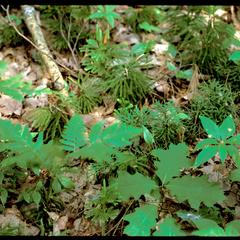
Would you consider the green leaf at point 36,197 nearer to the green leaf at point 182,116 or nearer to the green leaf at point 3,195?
the green leaf at point 3,195

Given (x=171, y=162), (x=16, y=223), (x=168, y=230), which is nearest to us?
(x=168, y=230)

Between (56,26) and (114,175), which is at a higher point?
(56,26)

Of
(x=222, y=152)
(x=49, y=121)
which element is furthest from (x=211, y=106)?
(x=49, y=121)

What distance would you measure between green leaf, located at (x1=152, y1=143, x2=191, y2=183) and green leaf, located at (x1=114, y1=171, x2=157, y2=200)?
9 centimetres

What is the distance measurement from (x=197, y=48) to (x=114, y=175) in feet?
4.95

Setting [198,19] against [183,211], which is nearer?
[183,211]

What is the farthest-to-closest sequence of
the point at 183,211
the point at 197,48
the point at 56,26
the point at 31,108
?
the point at 56,26 → the point at 197,48 → the point at 31,108 → the point at 183,211

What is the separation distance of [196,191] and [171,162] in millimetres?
227

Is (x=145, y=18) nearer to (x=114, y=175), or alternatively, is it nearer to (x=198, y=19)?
(x=198, y=19)

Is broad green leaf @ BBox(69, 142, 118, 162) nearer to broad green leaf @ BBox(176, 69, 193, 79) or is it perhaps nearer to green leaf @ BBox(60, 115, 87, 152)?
green leaf @ BBox(60, 115, 87, 152)

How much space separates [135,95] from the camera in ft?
11.2

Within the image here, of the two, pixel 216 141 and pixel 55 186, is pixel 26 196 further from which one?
pixel 216 141

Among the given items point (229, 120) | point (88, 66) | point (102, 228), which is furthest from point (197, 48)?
point (102, 228)

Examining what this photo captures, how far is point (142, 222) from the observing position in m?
2.26
